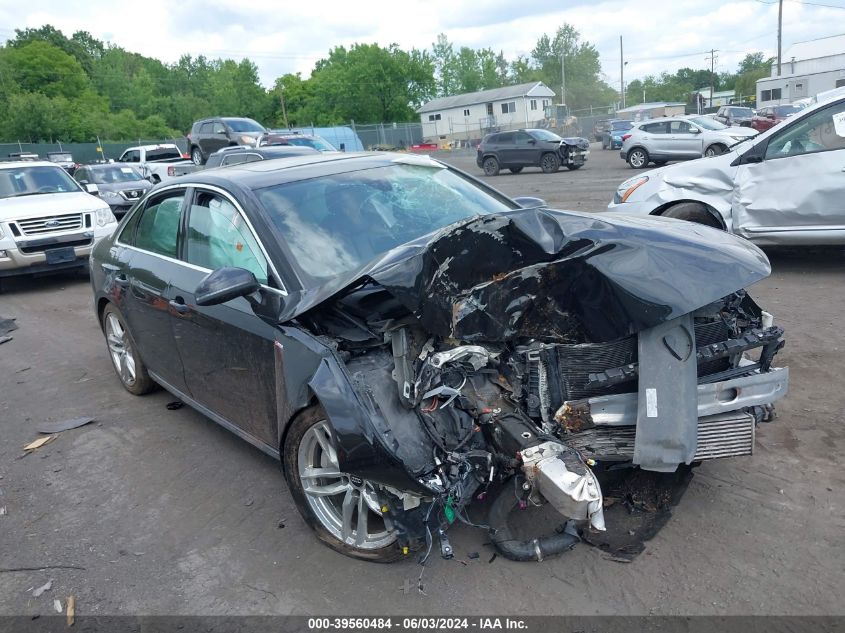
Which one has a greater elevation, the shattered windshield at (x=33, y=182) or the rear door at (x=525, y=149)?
the shattered windshield at (x=33, y=182)

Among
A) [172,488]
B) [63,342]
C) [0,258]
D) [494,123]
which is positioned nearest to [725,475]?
[172,488]

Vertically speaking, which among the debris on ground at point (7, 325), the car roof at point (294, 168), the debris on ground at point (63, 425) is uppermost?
the car roof at point (294, 168)

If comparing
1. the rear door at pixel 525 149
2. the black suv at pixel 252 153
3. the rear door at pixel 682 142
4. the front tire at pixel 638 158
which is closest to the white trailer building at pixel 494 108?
the rear door at pixel 525 149

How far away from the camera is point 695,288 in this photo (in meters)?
2.91

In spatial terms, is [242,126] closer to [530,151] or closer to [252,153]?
[530,151]

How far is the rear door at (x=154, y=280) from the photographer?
14.8ft

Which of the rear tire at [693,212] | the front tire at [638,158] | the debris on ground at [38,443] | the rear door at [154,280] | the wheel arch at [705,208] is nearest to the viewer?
the rear door at [154,280]

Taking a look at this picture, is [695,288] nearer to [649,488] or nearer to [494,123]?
[649,488]

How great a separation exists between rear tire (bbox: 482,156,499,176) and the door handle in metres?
23.8

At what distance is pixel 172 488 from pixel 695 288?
122 inches

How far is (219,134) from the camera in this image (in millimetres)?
25922

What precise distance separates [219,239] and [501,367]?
1.95 m

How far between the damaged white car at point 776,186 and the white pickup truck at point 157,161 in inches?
673

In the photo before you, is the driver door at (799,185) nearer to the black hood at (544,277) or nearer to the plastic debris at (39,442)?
the black hood at (544,277)
